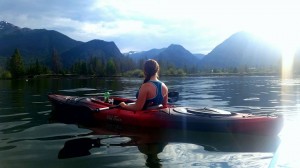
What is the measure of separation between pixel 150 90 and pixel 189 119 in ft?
5.65

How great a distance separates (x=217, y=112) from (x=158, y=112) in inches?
80.2

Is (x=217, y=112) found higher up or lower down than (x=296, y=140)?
higher up

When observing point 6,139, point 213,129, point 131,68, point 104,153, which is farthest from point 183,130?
point 131,68

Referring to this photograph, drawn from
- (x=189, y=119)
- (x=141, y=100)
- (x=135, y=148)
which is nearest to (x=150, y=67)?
(x=141, y=100)

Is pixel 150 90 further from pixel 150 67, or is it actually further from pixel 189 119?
pixel 189 119

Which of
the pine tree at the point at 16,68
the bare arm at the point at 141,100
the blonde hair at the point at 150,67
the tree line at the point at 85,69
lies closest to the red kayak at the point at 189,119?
the bare arm at the point at 141,100

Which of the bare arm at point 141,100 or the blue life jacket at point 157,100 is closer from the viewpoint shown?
the bare arm at point 141,100

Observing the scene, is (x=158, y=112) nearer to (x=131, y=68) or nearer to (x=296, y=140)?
(x=296, y=140)

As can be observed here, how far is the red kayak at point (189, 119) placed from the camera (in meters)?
10.3

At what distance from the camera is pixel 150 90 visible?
1159cm

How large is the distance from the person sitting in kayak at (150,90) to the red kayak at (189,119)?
8.9 inches

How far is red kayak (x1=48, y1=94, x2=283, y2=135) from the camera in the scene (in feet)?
33.6

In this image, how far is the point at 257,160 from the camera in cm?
790

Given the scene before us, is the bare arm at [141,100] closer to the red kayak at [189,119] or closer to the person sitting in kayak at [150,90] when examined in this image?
the person sitting in kayak at [150,90]
